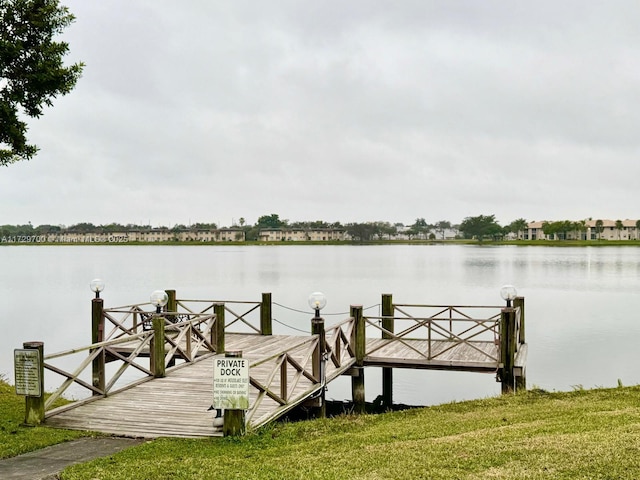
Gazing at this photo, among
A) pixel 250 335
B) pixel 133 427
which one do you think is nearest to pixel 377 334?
pixel 250 335

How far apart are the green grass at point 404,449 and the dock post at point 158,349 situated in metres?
2.36

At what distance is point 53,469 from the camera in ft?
21.5

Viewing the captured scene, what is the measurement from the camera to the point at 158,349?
11125 millimetres

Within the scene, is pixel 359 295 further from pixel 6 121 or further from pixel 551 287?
pixel 6 121

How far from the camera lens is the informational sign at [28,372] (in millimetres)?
8453

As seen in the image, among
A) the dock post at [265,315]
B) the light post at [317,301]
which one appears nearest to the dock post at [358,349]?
the light post at [317,301]

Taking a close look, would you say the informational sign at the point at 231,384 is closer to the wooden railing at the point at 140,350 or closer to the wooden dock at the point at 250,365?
the wooden dock at the point at 250,365

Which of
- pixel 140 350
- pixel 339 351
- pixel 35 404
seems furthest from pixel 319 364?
pixel 35 404

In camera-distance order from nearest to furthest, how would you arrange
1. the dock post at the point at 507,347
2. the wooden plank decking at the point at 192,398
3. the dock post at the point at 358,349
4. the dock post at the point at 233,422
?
the dock post at the point at 233,422
the wooden plank decking at the point at 192,398
the dock post at the point at 507,347
the dock post at the point at 358,349

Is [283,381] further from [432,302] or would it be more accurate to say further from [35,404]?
[432,302]

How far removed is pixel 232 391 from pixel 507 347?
6974 millimetres

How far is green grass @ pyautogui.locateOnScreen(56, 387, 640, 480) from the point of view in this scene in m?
6.05

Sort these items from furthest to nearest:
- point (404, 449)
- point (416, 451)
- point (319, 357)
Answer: point (319, 357) < point (404, 449) < point (416, 451)

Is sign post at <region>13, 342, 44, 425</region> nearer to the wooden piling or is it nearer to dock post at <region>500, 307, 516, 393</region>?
the wooden piling
